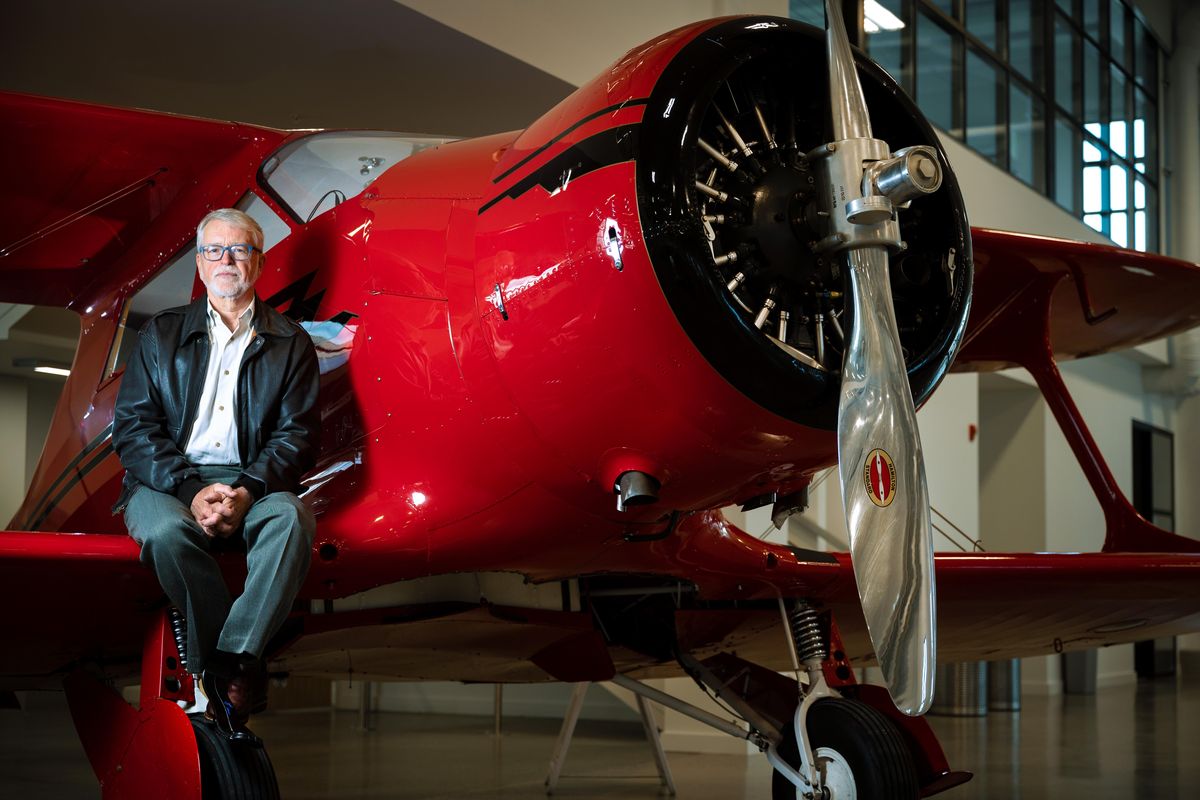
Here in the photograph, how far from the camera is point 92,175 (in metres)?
4.19

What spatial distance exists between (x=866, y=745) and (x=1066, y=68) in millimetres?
14207

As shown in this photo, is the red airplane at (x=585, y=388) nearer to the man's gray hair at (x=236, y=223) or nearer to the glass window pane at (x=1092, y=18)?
the man's gray hair at (x=236, y=223)

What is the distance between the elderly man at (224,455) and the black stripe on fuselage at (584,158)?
69cm

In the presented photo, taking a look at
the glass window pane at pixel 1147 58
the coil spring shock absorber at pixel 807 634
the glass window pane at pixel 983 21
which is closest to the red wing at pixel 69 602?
the coil spring shock absorber at pixel 807 634

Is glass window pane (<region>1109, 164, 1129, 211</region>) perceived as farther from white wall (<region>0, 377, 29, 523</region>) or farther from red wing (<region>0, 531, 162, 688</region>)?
red wing (<region>0, 531, 162, 688</region>)

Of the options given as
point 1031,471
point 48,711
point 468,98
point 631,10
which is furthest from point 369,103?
point 1031,471

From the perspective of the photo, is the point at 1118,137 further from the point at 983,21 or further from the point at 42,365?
the point at 42,365

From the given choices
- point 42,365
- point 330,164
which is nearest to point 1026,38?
point 42,365

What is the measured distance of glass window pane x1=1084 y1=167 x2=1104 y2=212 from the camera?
15.5 m

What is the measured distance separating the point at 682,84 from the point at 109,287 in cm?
275

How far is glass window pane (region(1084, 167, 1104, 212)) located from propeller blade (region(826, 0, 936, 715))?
Result: 1428 cm

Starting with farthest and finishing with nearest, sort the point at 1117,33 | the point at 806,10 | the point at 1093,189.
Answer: the point at 1117,33
the point at 1093,189
the point at 806,10

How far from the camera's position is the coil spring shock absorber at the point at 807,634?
369 cm

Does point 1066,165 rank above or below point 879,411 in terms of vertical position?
above
